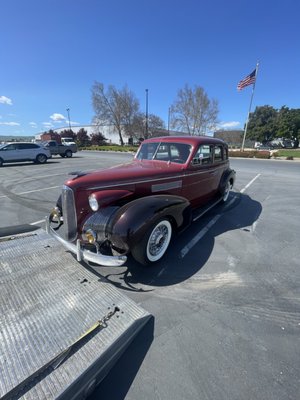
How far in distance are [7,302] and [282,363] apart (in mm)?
2876

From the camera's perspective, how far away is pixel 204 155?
16.8 ft

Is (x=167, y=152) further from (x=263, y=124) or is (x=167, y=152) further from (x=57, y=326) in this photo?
(x=263, y=124)

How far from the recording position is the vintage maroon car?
294 cm

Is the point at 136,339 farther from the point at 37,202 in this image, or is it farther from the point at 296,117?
the point at 296,117

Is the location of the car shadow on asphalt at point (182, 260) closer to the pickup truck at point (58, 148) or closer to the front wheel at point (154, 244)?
the front wheel at point (154, 244)

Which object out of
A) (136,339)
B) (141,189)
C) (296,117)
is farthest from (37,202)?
(296,117)

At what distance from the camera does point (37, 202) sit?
6.87 m

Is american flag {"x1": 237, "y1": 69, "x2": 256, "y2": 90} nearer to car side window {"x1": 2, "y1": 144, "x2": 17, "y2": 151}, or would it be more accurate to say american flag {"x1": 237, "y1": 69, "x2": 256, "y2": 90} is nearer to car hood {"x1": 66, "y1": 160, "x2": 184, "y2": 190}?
car side window {"x1": 2, "y1": 144, "x2": 17, "y2": 151}

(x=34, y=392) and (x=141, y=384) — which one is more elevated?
(x=34, y=392)

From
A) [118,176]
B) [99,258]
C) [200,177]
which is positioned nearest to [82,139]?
[200,177]

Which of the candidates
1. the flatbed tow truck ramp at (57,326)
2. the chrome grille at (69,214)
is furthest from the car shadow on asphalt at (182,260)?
the chrome grille at (69,214)

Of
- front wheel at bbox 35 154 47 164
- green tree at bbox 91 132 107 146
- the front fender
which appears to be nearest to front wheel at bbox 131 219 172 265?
the front fender

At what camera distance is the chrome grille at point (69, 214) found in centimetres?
320

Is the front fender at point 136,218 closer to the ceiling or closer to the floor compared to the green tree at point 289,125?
closer to the floor
